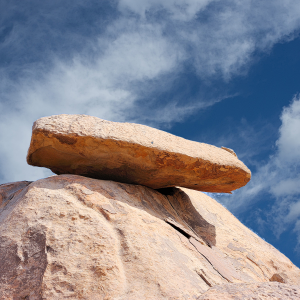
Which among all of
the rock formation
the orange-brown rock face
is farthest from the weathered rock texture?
the orange-brown rock face

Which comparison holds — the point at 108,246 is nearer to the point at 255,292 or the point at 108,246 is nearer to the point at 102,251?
the point at 102,251

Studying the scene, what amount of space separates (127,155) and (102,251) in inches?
53.9

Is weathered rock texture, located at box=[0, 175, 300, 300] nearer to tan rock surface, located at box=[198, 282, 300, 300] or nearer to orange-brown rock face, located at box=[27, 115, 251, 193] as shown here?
tan rock surface, located at box=[198, 282, 300, 300]

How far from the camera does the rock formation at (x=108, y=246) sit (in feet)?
8.73

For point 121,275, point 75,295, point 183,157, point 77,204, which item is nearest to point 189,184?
point 183,157

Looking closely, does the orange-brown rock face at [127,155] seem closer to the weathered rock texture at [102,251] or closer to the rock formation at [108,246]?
the rock formation at [108,246]

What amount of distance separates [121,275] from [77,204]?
0.98 metres

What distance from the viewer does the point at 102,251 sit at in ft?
9.72

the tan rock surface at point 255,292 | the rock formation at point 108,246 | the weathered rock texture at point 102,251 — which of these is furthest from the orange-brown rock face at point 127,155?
the tan rock surface at point 255,292

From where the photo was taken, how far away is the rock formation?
2.66 metres

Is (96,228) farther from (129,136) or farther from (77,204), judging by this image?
(129,136)

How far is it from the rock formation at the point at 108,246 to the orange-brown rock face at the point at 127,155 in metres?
0.02

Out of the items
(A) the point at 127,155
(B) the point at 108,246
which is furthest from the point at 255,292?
(A) the point at 127,155

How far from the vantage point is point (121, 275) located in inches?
110
